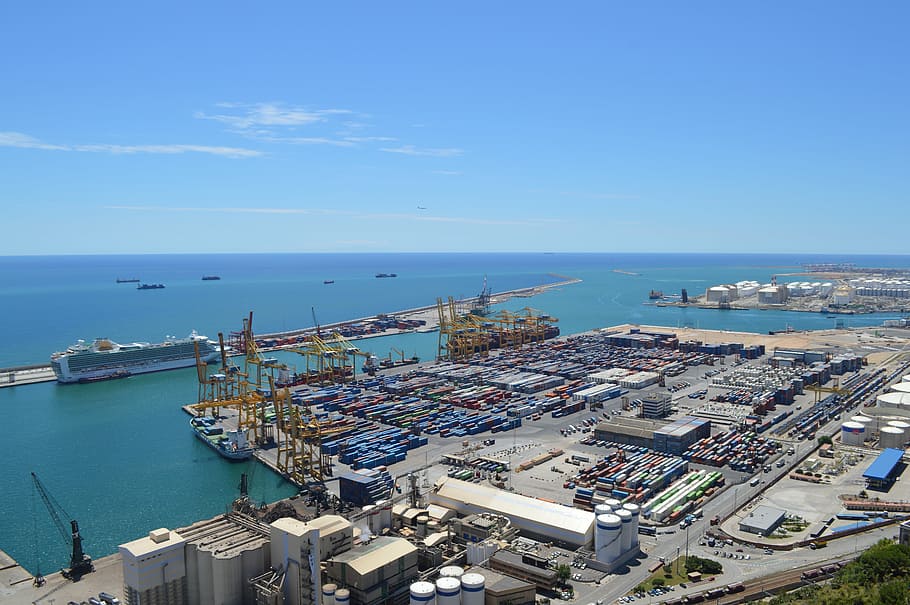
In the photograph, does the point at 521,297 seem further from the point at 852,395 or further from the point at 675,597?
the point at 675,597

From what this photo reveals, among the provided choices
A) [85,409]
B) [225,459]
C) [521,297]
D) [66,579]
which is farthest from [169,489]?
[521,297]

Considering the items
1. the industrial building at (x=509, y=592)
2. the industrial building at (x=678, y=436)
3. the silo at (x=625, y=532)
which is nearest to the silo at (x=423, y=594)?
the industrial building at (x=509, y=592)

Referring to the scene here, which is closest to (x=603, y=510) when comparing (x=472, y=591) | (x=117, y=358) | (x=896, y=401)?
(x=472, y=591)

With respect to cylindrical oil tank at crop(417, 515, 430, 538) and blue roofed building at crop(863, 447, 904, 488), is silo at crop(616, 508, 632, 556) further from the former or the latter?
blue roofed building at crop(863, 447, 904, 488)

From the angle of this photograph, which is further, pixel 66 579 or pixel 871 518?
pixel 871 518

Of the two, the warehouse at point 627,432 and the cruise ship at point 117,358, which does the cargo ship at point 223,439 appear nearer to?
the cruise ship at point 117,358

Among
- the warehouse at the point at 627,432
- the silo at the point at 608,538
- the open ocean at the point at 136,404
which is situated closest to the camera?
the silo at the point at 608,538
